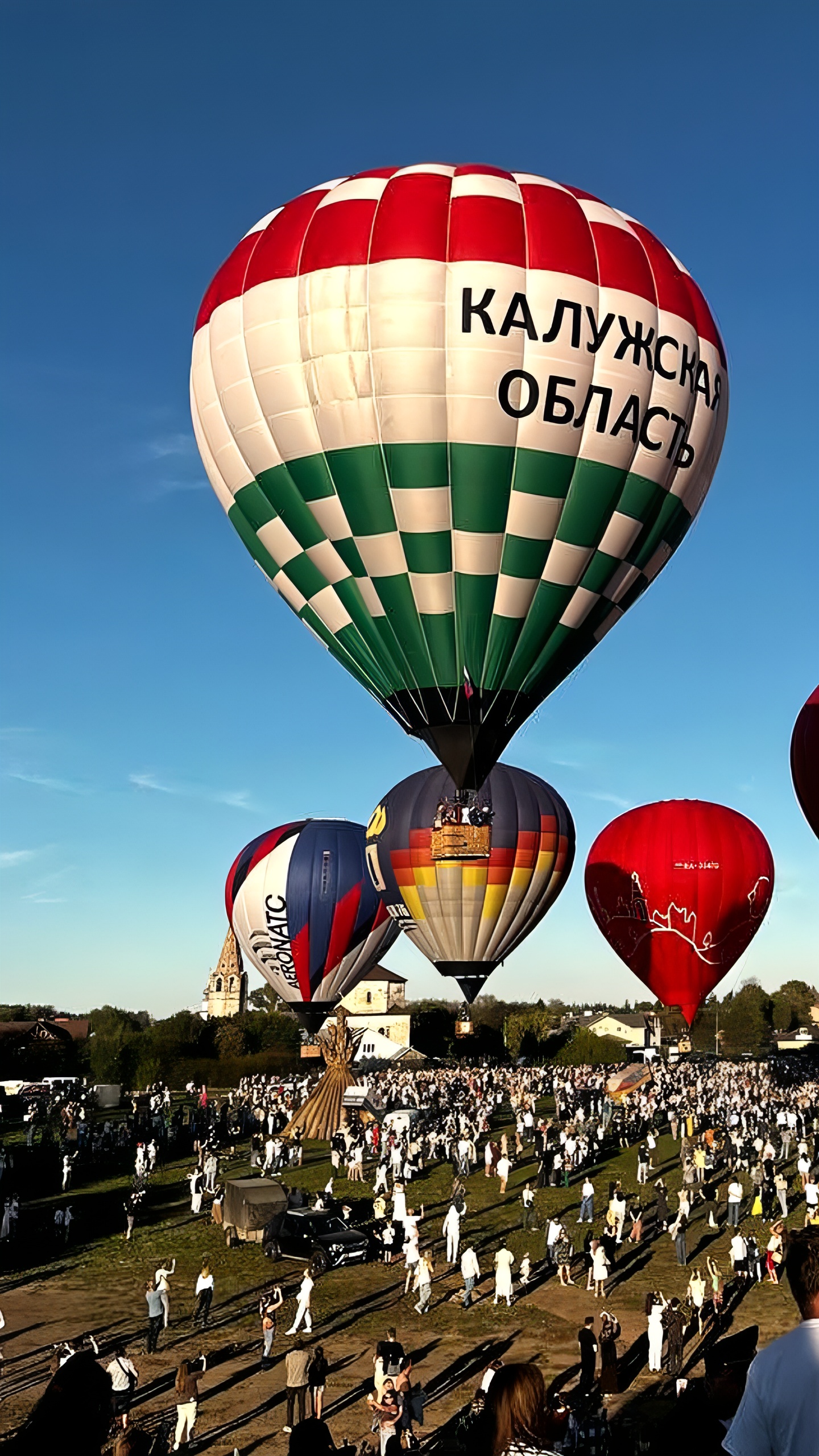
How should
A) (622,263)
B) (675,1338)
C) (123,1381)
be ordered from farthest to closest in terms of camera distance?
(622,263) < (675,1338) < (123,1381)

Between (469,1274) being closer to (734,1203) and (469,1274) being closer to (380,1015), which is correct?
(734,1203)

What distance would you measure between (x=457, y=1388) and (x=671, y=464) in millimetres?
13264

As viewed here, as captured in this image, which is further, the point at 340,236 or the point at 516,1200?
the point at 516,1200

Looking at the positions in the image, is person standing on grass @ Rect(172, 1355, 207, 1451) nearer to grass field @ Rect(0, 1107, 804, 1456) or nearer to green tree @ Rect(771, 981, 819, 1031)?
grass field @ Rect(0, 1107, 804, 1456)

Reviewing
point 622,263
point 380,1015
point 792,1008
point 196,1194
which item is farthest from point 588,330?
point 792,1008

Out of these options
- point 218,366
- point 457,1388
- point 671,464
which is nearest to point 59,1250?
point 457,1388

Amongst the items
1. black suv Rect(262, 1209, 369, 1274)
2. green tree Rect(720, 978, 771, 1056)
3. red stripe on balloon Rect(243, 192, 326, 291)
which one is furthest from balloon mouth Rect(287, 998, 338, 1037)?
green tree Rect(720, 978, 771, 1056)

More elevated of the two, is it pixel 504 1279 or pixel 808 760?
pixel 808 760

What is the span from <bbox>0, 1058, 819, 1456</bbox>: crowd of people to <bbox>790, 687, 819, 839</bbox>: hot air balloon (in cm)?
818

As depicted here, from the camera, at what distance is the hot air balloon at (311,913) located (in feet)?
119

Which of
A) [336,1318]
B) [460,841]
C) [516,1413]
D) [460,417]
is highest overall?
[460,417]

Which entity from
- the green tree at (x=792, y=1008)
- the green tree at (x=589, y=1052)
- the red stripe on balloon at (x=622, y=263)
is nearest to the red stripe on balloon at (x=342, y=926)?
the red stripe on balloon at (x=622, y=263)

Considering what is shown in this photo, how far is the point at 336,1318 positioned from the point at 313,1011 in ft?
71.0

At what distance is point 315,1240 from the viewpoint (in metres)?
18.8
